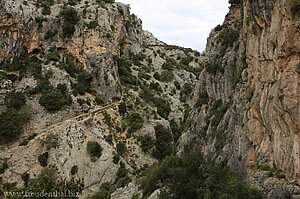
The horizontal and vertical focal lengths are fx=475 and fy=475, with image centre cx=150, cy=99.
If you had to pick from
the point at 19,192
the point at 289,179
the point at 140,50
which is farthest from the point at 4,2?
the point at 289,179

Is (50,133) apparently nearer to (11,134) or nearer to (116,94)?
(11,134)

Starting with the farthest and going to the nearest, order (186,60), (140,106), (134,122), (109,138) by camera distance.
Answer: (186,60) < (140,106) < (134,122) < (109,138)

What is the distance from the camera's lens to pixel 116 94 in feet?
258

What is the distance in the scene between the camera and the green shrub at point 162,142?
236 ft

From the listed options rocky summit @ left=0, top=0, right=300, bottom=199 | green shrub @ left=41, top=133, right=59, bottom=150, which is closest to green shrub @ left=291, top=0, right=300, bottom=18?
rocky summit @ left=0, top=0, right=300, bottom=199

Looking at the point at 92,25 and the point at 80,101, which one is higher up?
the point at 92,25

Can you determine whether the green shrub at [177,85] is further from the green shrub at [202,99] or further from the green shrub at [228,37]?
the green shrub at [228,37]

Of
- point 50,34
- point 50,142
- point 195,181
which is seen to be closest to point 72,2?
point 50,34

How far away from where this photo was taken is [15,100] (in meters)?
72.0

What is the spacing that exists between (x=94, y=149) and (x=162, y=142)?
1170cm

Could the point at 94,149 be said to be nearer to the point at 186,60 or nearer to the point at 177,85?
the point at 177,85

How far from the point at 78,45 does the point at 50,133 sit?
18.3m

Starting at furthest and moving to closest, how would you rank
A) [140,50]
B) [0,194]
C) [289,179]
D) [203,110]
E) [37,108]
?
[140,50] < [37,108] < [0,194] < [203,110] < [289,179]

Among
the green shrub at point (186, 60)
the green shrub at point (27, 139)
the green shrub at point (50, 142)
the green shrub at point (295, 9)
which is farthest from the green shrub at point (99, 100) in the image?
the green shrub at point (295, 9)
